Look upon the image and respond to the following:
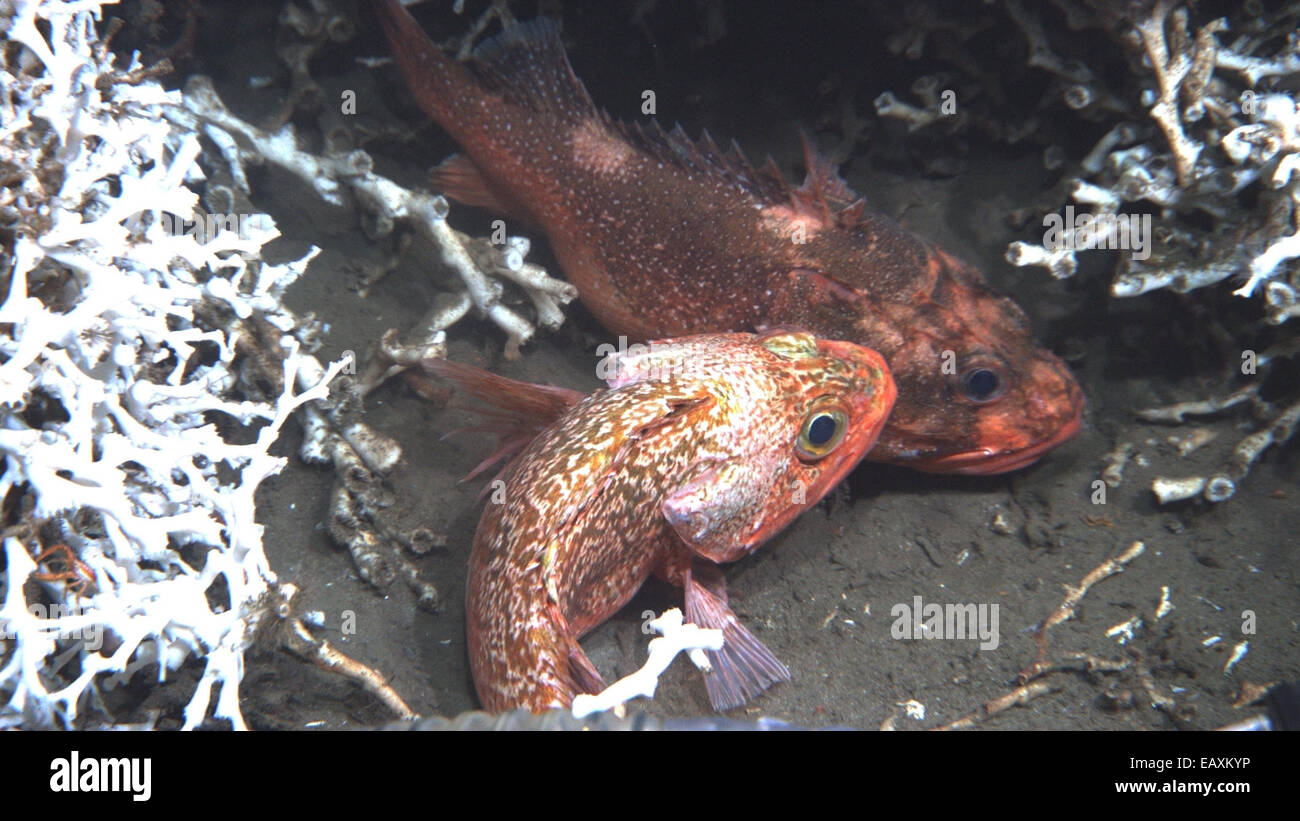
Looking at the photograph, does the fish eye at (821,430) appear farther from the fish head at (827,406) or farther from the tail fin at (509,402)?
the tail fin at (509,402)

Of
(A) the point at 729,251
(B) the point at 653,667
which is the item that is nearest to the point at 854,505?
(A) the point at 729,251

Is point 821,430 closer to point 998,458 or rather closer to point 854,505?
point 854,505

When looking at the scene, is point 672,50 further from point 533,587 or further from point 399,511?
point 533,587

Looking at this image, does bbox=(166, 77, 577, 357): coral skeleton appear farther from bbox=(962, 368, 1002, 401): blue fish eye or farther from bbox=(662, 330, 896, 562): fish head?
bbox=(962, 368, 1002, 401): blue fish eye

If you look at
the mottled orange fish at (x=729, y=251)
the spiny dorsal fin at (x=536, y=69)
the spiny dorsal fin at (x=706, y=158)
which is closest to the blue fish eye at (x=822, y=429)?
the mottled orange fish at (x=729, y=251)

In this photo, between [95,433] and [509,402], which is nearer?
[95,433]
